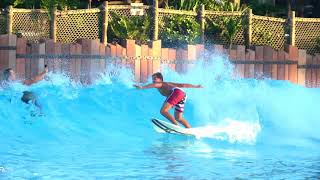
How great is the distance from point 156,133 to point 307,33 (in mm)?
6629

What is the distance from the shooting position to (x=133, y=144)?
15859 mm

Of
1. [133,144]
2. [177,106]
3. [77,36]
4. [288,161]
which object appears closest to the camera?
[288,161]

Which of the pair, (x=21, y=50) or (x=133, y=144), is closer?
(x=133, y=144)

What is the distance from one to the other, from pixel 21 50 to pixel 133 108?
9.87 ft

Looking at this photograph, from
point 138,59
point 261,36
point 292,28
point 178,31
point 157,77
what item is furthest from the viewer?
point 261,36

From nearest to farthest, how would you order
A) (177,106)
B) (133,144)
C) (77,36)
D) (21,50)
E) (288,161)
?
(288,161) < (133,144) < (177,106) < (21,50) < (77,36)

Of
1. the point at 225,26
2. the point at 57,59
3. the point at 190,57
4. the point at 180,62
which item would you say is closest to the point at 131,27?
the point at 180,62

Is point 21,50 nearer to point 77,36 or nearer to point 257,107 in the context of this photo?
point 77,36

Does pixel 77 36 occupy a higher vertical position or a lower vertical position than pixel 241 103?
higher

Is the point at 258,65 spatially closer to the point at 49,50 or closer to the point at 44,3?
the point at 49,50

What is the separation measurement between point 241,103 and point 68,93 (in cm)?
408

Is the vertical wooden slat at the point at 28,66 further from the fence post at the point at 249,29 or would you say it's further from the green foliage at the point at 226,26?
the fence post at the point at 249,29

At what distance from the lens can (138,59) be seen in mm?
20109

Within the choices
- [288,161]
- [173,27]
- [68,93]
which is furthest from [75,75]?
[288,161]
